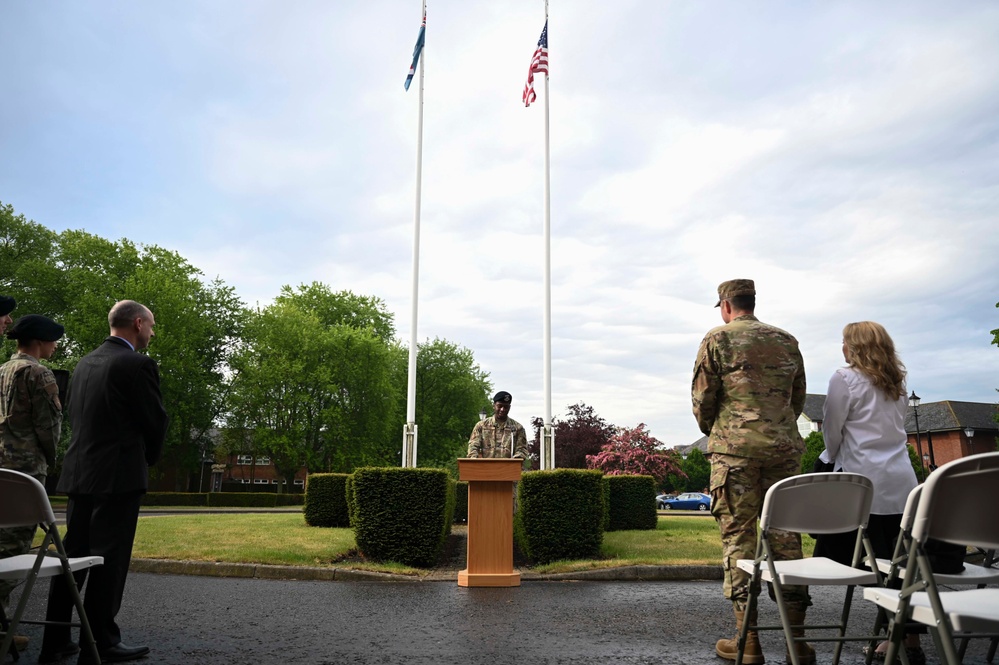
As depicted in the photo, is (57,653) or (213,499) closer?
(57,653)

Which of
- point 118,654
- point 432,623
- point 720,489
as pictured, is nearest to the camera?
point 118,654

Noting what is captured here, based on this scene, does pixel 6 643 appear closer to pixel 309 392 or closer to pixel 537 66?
pixel 537 66

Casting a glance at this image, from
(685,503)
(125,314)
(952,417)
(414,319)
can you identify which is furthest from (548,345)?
(952,417)

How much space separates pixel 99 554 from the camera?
4.43 meters

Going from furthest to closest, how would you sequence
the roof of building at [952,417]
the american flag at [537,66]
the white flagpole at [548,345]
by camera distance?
the roof of building at [952,417] < the american flag at [537,66] < the white flagpole at [548,345]

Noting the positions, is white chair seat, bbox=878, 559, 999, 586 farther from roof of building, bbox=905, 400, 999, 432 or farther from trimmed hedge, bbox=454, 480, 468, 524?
roof of building, bbox=905, 400, 999, 432

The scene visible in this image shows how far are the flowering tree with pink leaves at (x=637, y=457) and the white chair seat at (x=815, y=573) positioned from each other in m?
19.9

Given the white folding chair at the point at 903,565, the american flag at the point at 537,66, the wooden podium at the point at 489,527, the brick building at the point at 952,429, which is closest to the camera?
the white folding chair at the point at 903,565

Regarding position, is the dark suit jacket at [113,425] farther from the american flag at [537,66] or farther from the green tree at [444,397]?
the green tree at [444,397]

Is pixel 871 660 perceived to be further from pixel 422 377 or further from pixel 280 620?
pixel 422 377

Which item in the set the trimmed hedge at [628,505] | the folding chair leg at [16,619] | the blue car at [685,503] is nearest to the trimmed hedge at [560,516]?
the folding chair leg at [16,619]

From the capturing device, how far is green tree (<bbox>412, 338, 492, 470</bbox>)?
54.0 metres

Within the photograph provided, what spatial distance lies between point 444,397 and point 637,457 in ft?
108

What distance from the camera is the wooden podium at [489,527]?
805cm
